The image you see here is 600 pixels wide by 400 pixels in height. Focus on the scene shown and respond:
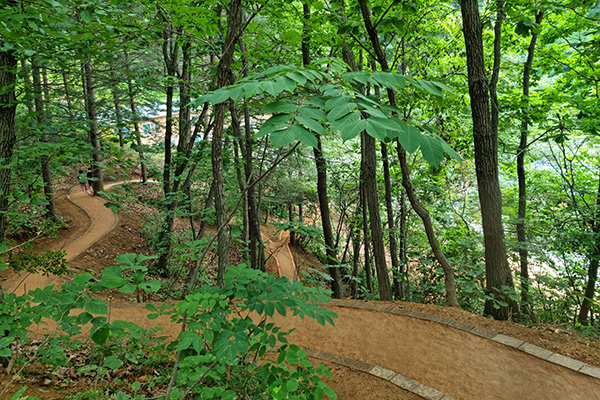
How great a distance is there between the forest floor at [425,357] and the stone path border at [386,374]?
0.03 feet

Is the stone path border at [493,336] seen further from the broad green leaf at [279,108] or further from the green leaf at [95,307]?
the broad green leaf at [279,108]

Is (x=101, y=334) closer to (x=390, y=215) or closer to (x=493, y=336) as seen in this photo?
(x=493, y=336)

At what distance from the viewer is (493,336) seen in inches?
183

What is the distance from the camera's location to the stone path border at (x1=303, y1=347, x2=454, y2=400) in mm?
3713

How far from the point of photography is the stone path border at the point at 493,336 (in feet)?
12.8

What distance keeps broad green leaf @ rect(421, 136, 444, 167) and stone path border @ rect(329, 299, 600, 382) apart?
3.95m

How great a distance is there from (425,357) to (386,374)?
675 mm

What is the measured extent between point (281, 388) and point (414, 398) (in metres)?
2.05

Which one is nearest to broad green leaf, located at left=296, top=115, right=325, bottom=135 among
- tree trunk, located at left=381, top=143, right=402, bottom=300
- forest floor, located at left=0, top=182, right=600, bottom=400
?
forest floor, located at left=0, top=182, right=600, bottom=400

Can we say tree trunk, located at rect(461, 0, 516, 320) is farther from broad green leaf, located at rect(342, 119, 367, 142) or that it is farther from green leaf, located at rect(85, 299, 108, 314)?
green leaf, located at rect(85, 299, 108, 314)

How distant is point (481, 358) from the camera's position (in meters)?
4.27

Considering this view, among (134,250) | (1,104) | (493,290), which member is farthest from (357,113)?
(134,250)

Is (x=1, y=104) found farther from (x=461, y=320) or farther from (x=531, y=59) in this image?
(x=531, y=59)

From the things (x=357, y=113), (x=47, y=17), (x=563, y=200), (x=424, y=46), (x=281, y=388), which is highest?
(x=424, y=46)
